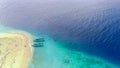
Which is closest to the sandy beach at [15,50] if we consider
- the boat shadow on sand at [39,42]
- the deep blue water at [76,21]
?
the boat shadow on sand at [39,42]

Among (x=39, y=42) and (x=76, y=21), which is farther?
(x=76, y=21)

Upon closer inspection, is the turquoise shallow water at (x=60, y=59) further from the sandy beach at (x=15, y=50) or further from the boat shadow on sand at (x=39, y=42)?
the sandy beach at (x=15, y=50)

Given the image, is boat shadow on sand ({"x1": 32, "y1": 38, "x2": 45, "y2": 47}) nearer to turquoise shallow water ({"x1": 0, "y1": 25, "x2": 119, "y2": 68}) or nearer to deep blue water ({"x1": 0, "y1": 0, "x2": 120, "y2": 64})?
turquoise shallow water ({"x1": 0, "y1": 25, "x2": 119, "y2": 68})

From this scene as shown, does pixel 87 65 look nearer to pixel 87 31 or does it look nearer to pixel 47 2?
pixel 87 31

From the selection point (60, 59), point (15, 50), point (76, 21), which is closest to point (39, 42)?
point (15, 50)

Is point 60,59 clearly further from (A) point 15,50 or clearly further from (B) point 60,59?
(A) point 15,50

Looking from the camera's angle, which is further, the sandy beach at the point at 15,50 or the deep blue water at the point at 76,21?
the deep blue water at the point at 76,21

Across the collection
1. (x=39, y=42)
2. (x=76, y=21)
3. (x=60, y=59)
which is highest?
(x=76, y=21)
